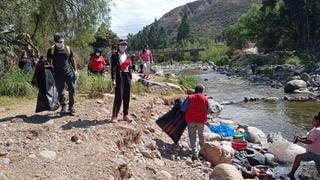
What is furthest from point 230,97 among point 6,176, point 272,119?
point 6,176

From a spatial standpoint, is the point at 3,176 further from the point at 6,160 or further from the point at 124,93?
the point at 124,93

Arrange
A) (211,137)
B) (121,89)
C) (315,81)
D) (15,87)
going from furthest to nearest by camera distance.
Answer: (315,81) → (15,87) → (211,137) → (121,89)

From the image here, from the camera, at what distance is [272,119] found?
2067 centimetres

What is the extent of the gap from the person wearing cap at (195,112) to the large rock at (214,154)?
0.21 metres

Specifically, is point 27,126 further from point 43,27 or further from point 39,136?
point 43,27

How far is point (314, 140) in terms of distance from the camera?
10.4m

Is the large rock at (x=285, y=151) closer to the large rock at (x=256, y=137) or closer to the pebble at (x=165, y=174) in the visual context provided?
the large rock at (x=256, y=137)

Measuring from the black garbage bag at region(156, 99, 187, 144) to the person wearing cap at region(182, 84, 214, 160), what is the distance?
0.35 meters

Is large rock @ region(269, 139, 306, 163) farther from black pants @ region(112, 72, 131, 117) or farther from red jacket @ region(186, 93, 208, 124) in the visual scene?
black pants @ region(112, 72, 131, 117)

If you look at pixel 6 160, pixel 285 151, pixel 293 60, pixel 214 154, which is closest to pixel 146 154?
pixel 214 154

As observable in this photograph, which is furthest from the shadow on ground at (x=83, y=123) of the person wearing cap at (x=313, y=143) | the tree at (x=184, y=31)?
the tree at (x=184, y=31)

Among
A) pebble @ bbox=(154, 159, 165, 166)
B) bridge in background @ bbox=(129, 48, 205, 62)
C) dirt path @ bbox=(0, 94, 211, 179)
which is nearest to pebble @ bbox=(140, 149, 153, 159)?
dirt path @ bbox=(0, 94, 211, 179)

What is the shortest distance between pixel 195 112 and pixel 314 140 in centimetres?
264

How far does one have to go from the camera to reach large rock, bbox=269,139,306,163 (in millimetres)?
12440
